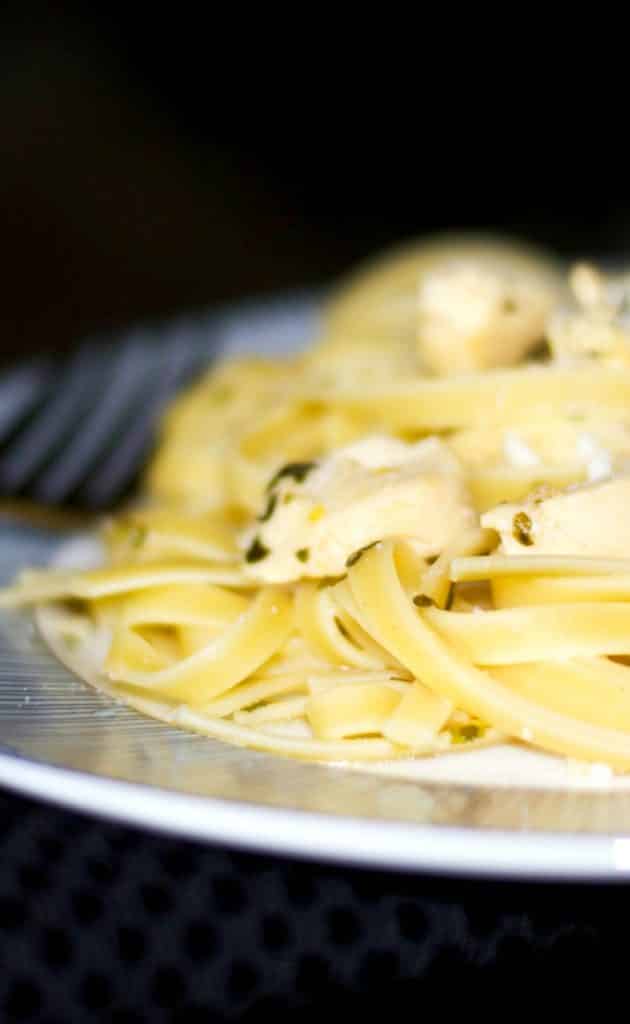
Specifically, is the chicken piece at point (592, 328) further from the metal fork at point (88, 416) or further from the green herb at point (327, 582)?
the metal fork at point (88, 416)

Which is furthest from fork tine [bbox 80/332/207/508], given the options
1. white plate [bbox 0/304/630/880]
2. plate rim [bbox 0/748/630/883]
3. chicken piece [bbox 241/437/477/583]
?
plate rim [bbox 0/748/630/883]

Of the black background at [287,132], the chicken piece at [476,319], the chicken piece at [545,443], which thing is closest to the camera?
the chicken piece at [545,443]

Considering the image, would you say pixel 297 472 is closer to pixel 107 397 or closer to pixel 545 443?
pixel 545 443

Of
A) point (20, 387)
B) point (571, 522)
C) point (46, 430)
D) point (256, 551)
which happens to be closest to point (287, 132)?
point (20, 387)

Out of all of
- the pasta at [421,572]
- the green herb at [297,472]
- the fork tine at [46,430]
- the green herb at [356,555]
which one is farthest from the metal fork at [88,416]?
the green herb at [356,555]

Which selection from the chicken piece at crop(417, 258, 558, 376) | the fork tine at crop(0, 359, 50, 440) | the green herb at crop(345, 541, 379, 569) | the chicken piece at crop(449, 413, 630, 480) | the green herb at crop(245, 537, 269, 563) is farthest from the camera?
the fork tine at crop(0, 359, 50, 440)

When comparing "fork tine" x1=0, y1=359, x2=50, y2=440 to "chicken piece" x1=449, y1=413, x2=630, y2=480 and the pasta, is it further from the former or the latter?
"chicken piece" x1=449, y1=413, x2=630, y2=480
